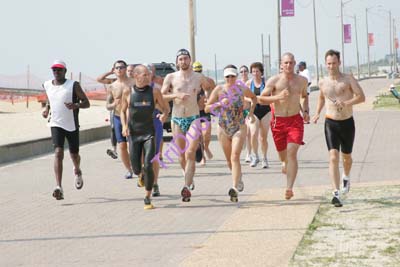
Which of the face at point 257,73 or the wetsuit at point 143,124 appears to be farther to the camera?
the face at point 257,73

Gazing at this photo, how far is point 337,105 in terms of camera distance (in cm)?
1010

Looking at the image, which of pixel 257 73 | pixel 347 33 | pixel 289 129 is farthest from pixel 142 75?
pixel 347 33

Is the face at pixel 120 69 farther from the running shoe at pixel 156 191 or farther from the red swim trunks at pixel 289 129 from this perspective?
the red swim trunks at pixel 289 129

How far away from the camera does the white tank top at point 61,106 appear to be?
11.4m

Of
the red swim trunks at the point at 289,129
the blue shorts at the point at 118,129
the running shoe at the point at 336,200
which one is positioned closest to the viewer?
the running shoe at the point at 336,200

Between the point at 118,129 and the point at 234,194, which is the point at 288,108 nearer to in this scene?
the point at 234,194

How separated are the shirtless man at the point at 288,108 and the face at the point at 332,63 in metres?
0.50

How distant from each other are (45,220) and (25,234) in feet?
2.76

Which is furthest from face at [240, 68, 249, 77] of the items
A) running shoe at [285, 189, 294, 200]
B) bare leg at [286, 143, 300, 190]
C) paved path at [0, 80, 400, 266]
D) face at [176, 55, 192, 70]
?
running shoe at [285, 189, 294, 200]

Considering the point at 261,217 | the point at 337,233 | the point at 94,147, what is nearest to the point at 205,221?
the point at 261,217

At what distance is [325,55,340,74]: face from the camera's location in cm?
1005

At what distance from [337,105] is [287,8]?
133ft

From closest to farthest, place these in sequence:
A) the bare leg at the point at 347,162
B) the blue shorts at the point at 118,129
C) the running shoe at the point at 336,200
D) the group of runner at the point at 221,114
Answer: the running shoe at the point at 336,200 → the group of runner at the point at 221,114 → the bare leg at the point at 347,162 → the blue shorts at the point at 118,129

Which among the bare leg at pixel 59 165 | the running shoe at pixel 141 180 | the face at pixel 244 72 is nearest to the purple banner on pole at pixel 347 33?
the face at pixel 244 72
